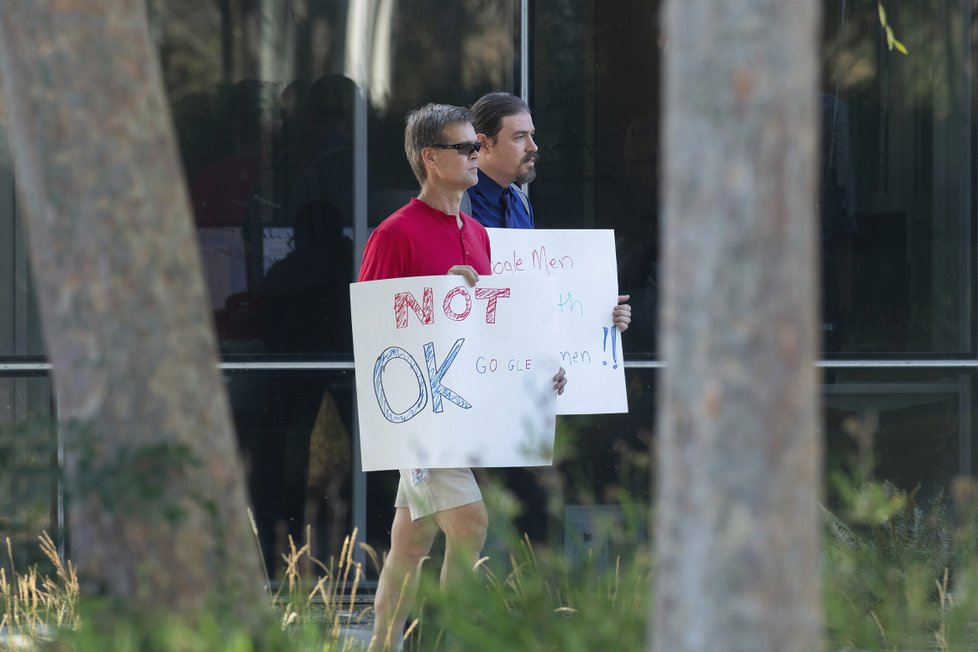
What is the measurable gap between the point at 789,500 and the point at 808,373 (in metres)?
0.18

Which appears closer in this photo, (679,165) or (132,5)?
(679,165)

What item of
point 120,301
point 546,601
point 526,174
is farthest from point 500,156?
point 120,301

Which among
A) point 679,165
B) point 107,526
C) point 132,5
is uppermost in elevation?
point 132,5

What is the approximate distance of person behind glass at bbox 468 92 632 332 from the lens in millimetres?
5285

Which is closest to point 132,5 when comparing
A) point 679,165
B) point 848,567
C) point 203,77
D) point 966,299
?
point 679,165

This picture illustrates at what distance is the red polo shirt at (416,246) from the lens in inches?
190

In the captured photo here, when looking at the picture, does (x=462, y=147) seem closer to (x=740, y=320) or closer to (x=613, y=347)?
(x=613, y=347)

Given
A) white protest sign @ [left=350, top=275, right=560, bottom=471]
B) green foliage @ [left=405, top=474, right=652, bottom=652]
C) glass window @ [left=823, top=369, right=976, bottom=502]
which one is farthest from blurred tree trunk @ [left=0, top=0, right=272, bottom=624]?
glass window @ [left=823, top=369, right=976, bottom=502]

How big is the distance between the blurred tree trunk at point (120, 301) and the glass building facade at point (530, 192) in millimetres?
3558

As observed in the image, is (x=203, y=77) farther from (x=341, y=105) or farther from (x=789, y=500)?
(x=789, y=500)

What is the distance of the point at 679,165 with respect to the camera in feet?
7.00

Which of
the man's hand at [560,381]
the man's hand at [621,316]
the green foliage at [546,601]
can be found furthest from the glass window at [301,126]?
the green foliage at [546,601]

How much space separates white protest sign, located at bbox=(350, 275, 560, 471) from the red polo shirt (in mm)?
157

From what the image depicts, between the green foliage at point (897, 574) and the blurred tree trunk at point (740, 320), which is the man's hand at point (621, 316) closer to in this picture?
the green foliage at point (897, 574)
